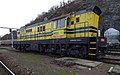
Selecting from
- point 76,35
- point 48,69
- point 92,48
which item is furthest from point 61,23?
point 48,69

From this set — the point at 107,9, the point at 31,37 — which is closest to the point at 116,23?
the point at 107,9

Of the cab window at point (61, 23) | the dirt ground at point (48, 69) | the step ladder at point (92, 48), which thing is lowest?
the dirt ground at point (48, 69)

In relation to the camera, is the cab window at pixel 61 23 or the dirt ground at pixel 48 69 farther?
the cab window at pixel 61 23

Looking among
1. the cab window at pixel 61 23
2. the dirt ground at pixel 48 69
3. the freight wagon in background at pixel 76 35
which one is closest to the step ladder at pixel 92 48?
the freight wagon in background at pixel 76 35

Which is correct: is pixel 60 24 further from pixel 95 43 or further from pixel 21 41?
pixel 21 41

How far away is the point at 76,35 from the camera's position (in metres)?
13.5

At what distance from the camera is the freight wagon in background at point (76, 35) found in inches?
490

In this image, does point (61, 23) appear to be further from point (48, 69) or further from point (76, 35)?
point (48, 69)

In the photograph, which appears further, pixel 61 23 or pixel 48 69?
pixel 61 23

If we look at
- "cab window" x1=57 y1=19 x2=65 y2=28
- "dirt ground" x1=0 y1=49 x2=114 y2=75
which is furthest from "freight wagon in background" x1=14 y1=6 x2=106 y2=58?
"dirt ground" x1=0 y1=49 x2=114 y2=75

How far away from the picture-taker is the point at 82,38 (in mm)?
12844

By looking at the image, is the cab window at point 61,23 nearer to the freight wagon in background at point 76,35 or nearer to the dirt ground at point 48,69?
the freight wagon in background at point 76,35

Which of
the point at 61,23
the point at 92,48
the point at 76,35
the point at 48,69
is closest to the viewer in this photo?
the point at 48,69

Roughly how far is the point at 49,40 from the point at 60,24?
2.46 meters
